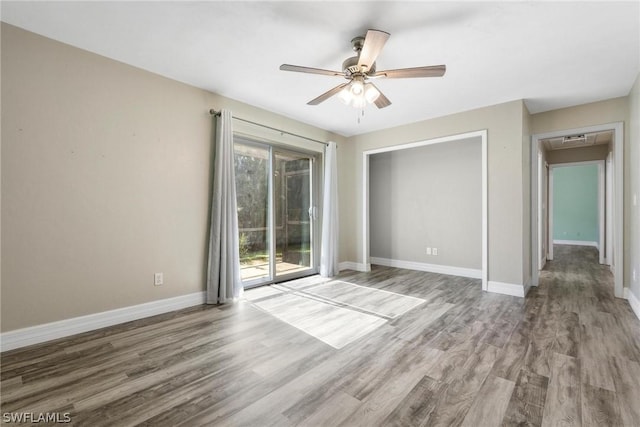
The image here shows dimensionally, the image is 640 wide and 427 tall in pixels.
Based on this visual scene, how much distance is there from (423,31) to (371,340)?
8.50ft

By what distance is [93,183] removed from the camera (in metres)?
2.63

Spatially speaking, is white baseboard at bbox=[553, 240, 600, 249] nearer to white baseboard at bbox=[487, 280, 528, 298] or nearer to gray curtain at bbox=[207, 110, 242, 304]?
white baseboard at bbox=[487, 280, 528, 298]

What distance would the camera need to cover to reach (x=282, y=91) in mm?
3479

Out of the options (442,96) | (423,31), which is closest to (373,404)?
(423,31)

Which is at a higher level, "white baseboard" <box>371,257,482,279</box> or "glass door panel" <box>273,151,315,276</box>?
"glass door panel" <box>273,151,315,276</box>

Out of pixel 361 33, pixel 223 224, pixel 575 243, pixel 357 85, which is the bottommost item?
pixel 575 243

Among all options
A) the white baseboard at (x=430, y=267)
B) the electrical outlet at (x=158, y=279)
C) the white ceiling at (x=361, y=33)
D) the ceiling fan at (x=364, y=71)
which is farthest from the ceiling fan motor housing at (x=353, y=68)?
the white baseboard at (x=430, y=267)

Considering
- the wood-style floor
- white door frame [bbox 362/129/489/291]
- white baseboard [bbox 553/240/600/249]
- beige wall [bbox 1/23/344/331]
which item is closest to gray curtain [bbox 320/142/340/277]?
white door frame [bbox 362/129/489/291]

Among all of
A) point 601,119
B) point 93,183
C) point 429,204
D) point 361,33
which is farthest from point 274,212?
point 601,119

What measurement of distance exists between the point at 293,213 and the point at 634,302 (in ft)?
14.3

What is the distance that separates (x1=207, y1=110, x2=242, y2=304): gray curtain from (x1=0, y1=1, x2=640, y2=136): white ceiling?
0.62 m

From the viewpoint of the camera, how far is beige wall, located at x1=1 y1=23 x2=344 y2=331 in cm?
228

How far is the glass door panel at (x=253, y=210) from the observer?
13.3 ft

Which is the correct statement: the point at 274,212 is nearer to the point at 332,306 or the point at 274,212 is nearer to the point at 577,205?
the point at 332,306
